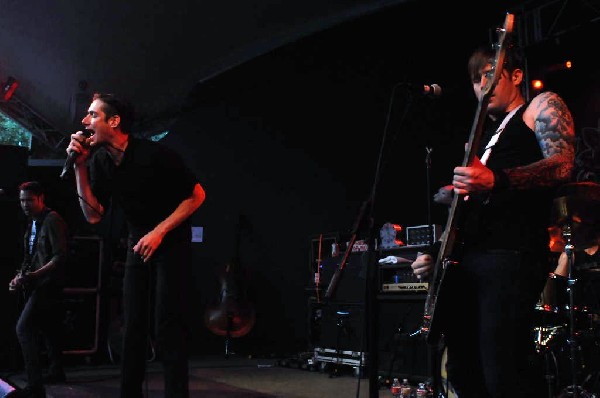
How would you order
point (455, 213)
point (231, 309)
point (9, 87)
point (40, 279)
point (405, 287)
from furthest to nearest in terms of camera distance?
1. point (9, 87)
2. point (231, 309)
3. point (405, 287)
4. point (40, 279)
5. point (455, 213)

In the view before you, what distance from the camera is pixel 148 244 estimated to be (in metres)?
2.85

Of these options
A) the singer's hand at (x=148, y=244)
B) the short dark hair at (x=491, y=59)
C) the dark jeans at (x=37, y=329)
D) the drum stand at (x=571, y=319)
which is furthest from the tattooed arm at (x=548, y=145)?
the dark jeans at (x=37, y=329)

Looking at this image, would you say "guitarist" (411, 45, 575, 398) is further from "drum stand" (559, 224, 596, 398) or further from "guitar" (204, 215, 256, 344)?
"guitar" (204, 215, 256, 344)

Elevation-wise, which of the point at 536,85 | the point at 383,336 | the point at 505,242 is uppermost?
the point at 536,85

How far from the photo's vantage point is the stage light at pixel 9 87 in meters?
9.32

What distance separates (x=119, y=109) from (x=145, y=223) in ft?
1.97

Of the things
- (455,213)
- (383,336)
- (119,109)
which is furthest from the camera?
(383,336)

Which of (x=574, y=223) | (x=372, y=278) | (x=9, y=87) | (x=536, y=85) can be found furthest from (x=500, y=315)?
(x=9, y=87)

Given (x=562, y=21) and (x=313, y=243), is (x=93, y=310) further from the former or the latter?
(x=562, y=21)

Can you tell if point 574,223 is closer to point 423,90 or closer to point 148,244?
point 423,90

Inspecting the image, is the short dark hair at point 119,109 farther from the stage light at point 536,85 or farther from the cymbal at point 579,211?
the stage light at point 536,85

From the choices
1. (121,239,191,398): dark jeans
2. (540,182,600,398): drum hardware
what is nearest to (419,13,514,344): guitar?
(121,239,191,398): dark jeans

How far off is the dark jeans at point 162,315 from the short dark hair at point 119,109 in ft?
2.14

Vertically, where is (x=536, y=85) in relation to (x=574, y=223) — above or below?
above
